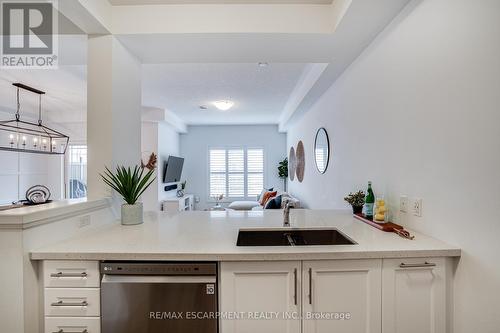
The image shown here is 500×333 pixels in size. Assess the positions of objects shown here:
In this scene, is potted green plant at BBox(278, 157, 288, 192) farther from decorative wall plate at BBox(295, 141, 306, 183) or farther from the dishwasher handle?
the dishwasher handle

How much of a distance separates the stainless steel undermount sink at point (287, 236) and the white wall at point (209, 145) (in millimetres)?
5016

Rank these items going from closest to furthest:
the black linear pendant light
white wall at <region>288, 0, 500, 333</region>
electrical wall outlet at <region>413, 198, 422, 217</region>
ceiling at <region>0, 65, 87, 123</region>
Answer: white wall at <region>288, 0, 500, 333</region> → electrical wall outlet at <region>413, 198, 422, 217</region> → ceiling at <region>0, 65, 87, 123</region> → the black linear pendant light

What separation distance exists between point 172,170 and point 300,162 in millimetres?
2950

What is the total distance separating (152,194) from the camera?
489 centimetres

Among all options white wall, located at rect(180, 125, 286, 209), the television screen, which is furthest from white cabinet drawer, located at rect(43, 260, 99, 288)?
white wall, located at rect(180, 125, 286, 209)

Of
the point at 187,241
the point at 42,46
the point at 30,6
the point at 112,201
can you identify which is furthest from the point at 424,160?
the point at 42,46

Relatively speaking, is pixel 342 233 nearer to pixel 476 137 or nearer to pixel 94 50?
pixel 476 137

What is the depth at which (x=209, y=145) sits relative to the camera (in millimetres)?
6695

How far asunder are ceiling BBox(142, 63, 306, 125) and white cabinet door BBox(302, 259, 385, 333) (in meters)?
2.42

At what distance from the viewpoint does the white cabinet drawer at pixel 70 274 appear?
1.20 m

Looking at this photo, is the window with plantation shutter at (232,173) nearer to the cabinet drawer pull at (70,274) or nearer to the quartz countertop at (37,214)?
the quartz countertop at (37,214)

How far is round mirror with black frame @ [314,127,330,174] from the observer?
3.18 meters

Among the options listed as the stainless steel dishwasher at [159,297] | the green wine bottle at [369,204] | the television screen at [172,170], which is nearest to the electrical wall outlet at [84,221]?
the stainless steel dishwasher at [159,297]

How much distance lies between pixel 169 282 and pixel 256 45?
1.81 metres
